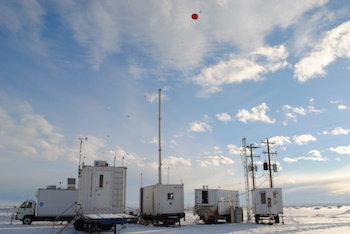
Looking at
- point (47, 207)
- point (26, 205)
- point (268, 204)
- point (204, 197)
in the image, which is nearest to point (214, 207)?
point (204, 197)

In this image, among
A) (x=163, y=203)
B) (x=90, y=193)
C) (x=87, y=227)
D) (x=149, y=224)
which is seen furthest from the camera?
(x=149, y=224)

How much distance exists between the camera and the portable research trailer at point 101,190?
19203 millimetres

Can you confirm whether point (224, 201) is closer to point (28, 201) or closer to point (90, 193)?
point (90, 193)

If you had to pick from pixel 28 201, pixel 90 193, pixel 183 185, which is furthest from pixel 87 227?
pixel 28 201

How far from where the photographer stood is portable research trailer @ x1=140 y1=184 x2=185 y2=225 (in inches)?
1011

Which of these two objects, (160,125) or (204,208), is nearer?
(204,208)

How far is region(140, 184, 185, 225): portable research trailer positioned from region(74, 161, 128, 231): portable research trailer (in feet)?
21.9

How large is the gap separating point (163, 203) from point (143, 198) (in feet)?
14.9

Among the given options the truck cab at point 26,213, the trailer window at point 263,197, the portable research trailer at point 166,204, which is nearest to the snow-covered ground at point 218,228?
the truck cab at point 26,213

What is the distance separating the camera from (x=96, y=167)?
781 inches

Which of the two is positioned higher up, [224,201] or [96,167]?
[96,167]

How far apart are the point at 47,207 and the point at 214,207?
15968mm

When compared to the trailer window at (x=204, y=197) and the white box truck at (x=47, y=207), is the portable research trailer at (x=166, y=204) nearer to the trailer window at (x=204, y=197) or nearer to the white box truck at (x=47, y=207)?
the trailer window at (x=204, y=197)

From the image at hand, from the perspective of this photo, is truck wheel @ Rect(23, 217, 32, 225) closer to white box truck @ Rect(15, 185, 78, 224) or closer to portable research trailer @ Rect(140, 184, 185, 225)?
white box truck @ Rect(15, 185, 78, 224)
